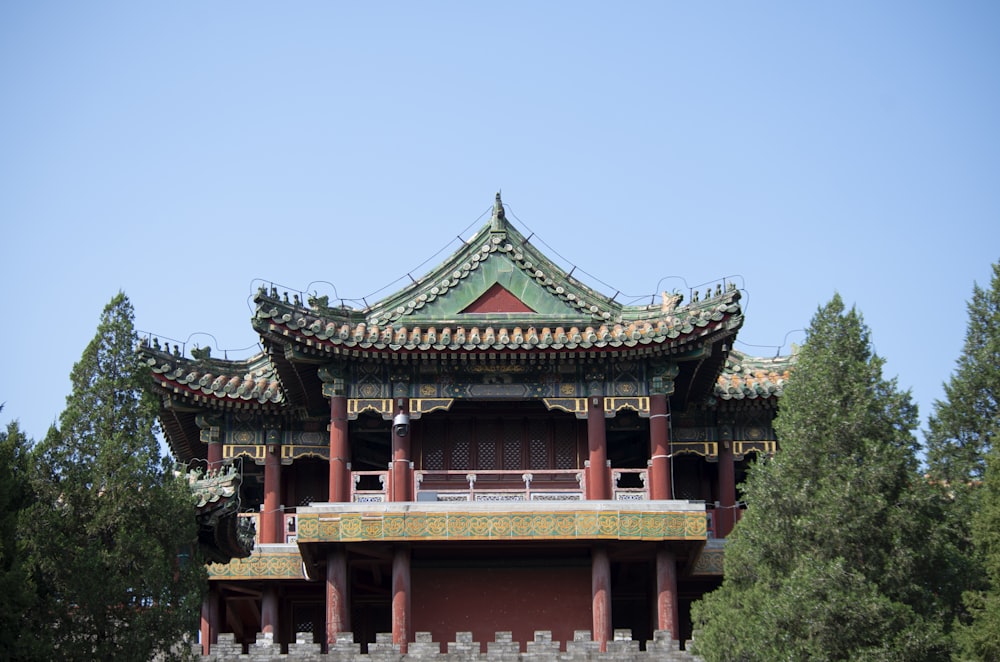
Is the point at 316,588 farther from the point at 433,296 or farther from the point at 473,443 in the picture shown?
the point at 433,296

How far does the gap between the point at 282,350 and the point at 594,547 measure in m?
7.03

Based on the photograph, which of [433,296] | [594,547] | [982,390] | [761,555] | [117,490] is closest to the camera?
[117,490]

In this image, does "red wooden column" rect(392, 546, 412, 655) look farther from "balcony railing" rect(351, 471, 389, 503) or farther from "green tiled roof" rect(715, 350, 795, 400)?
"green tiled roof" rect(715, 350, 795, 400)

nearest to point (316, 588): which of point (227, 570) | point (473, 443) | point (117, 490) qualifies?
point (227, 570)

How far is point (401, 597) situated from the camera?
30.0 m

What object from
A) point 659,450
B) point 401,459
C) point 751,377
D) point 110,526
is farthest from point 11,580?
point 751,377

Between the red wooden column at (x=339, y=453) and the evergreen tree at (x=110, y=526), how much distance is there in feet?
27.9

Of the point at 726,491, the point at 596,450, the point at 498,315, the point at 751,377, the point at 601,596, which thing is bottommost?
the point at 601,596

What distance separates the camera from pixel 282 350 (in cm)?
3180

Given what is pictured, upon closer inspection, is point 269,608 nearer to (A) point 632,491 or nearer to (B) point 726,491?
(A) point 632,491

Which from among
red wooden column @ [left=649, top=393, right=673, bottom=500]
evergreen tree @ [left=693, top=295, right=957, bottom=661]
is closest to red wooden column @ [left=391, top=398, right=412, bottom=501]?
red wooden column @ [left=649, top=393, right=673, bottom=500]

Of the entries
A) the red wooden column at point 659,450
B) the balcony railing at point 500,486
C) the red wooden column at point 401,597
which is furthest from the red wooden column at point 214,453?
the red wooden column at point 659,450

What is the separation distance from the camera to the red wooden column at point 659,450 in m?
31.6

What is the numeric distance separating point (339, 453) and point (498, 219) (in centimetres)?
650
